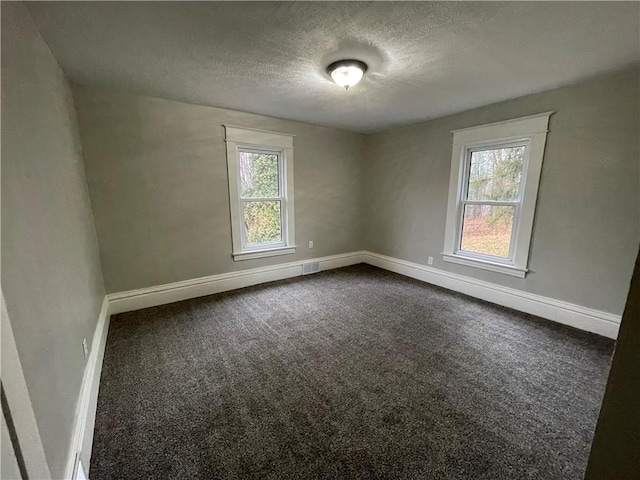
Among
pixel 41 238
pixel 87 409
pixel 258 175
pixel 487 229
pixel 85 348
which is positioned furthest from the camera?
pixel 258 175

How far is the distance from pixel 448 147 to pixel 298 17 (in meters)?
2.70

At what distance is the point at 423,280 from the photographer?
13.2 feet

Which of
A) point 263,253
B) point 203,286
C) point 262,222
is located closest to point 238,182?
point 262,222

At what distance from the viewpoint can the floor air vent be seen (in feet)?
14.2

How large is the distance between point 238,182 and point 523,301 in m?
3.69

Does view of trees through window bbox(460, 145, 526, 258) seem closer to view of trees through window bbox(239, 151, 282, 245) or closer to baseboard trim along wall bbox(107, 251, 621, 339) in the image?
baseboard trim along wall bbox(107, 251, 621, 339)

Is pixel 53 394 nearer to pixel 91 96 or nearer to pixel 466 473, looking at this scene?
pixel 466 473

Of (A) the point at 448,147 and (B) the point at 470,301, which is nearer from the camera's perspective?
(B) the point at 470,301

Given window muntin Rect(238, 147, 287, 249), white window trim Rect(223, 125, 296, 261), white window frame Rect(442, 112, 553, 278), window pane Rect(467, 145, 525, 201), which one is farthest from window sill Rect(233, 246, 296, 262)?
window pane Rect(467, 145, 525, 201)

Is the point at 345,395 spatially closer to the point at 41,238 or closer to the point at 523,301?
the point at 41,238

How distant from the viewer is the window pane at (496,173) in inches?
119

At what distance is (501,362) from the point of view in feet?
6.99

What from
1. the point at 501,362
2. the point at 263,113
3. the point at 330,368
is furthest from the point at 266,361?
the point at 263,113

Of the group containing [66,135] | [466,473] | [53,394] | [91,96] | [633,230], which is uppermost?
[91,96]
